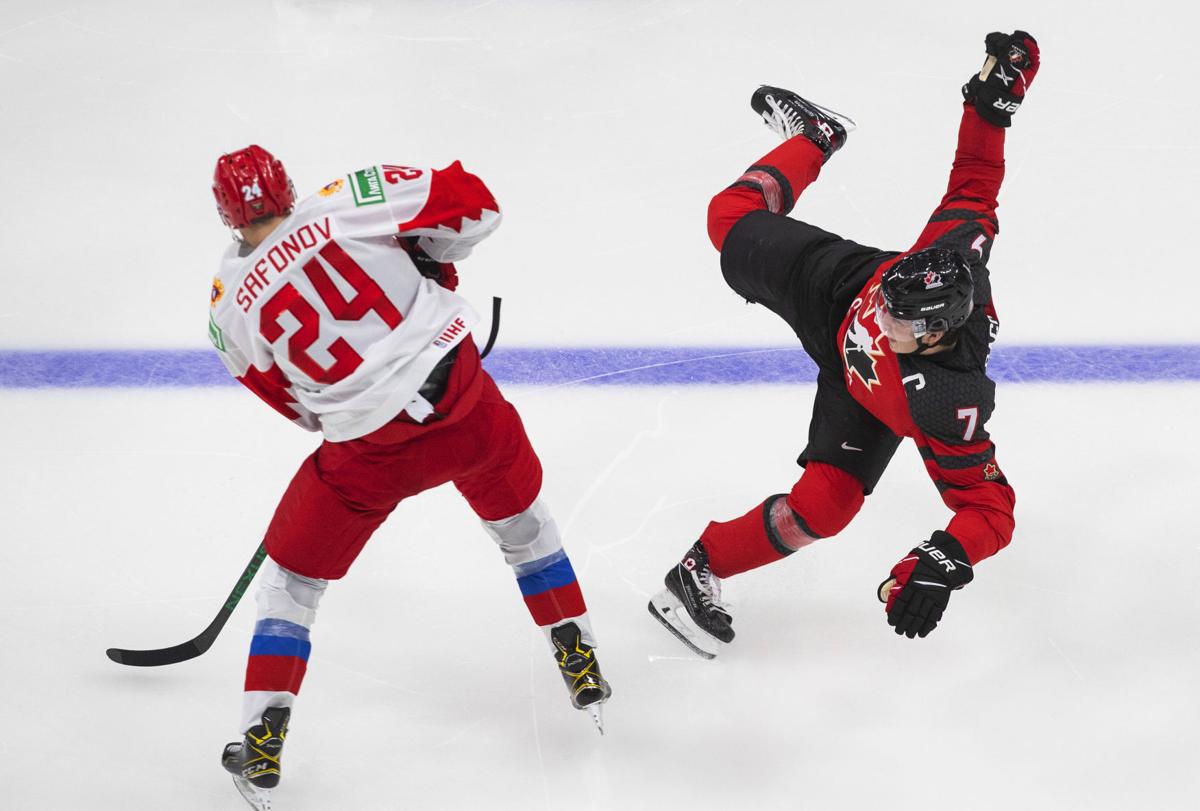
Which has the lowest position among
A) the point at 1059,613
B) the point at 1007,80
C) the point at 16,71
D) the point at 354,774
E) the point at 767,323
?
the point at 354,774

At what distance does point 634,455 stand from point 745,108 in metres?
1.69

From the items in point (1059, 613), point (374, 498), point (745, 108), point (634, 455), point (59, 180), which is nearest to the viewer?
point (374, 498)

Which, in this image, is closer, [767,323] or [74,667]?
[74,667]

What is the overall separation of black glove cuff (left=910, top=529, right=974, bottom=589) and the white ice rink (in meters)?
0.55

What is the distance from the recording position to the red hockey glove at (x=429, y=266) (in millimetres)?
2504

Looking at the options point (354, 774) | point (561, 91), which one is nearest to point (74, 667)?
point (354, 774)

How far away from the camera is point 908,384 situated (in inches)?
99.8

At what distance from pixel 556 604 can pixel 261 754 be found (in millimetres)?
673

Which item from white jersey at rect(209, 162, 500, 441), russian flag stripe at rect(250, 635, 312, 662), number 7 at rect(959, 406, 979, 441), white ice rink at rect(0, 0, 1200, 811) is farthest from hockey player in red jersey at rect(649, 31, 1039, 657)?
russian flag stripe at rect(250, 635, 312, 662)

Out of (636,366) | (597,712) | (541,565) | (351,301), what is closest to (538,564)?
(541,565)

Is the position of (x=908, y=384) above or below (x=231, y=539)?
above

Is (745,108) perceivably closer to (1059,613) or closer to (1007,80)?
(1007,80)

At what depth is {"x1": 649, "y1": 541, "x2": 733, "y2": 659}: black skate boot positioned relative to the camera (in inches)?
118

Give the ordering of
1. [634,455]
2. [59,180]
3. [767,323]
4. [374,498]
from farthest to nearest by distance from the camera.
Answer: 1. [59,180]
2. [767,323]
3. [634,455]
4. [374,498]
